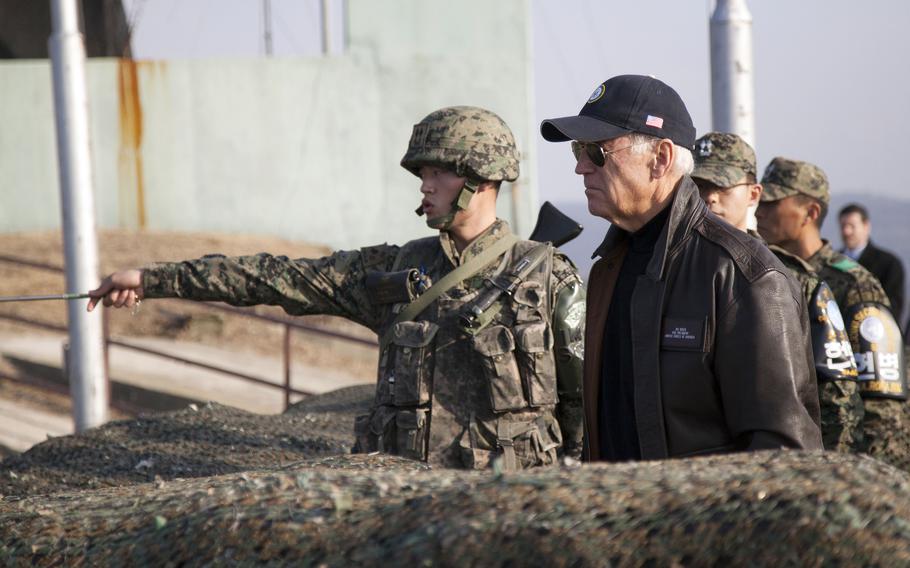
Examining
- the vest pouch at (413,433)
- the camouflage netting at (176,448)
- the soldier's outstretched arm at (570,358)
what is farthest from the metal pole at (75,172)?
the soldier's outstretched arm at (570,358)

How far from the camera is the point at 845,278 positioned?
509 centimetres

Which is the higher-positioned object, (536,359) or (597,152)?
(597,152)

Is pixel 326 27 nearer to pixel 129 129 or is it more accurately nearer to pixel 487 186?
pixel 129 129

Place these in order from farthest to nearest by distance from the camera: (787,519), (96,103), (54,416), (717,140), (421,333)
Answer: (96,103)
(54,416)
(717,140)
(421,333)
(787,519)

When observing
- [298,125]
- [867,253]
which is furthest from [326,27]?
[867,253]

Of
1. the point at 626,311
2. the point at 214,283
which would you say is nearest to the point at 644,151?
the point at 626,311

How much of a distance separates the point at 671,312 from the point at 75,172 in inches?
234

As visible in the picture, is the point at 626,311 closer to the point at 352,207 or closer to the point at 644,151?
the point at 644,151

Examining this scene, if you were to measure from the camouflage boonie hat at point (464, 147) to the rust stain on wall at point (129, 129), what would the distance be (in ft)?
38.0

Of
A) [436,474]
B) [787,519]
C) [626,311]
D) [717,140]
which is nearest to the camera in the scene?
[787,519]

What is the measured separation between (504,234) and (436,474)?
227 cm

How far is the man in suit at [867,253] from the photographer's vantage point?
9.90m

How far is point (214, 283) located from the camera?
4.48 metres

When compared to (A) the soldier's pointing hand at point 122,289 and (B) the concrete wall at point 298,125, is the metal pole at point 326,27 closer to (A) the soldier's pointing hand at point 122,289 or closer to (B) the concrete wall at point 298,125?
(B) the concrete wall at point 298,125
